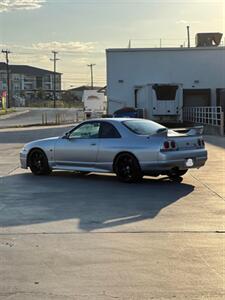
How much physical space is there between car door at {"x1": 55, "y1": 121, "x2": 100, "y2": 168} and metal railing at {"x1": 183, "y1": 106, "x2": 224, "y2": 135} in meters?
17.2

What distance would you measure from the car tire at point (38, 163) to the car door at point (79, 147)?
0.38 meters

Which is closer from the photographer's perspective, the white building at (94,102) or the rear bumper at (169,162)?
the rear bumper at (169,162)

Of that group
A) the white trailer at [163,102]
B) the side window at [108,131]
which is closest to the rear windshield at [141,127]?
the side window at [108,131]

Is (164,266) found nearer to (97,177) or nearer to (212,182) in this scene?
(212,182)

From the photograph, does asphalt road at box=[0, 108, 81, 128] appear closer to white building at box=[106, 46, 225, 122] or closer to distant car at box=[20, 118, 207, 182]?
white building at box=[106, 46, 225, 122]

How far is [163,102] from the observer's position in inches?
1476

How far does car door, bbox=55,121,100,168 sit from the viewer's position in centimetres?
1313

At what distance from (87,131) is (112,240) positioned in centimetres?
647

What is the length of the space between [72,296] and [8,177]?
8953 millimetres

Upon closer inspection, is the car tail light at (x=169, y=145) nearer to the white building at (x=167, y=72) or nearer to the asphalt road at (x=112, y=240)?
the asphalt road at (x=112, y=240)

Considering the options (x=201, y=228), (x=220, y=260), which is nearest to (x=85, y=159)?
(x=201, y=228)

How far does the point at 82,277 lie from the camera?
5.61 m

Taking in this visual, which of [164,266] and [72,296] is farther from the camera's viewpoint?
[164,266]

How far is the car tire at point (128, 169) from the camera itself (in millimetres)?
12221
